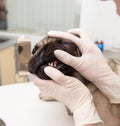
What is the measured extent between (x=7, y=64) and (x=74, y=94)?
1018 mm

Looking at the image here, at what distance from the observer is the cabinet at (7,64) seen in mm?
1585

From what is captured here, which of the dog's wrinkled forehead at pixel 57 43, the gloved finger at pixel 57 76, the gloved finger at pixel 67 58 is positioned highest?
the dog's wrinkled forehead at pixel 57 43

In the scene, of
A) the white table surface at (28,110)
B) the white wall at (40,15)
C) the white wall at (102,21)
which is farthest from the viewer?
the white wall at (40,15)

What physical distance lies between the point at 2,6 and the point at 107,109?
1564 mm

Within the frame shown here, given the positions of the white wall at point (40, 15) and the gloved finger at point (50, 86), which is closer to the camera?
the gloved finger at point (50, 86)

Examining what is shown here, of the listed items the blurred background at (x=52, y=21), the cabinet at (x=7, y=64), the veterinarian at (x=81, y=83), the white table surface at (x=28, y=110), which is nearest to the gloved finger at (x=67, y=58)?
the veterinarian at (x=81, y=83)

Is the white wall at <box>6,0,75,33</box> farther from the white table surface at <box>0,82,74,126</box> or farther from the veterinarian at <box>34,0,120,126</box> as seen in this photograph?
the veterinarian at <box>34,0,120,126</box>

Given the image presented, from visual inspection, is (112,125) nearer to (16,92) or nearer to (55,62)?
(55,62)

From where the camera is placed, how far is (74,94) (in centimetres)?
74

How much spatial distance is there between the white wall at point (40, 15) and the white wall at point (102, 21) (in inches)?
10.4

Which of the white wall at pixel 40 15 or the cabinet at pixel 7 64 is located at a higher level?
the white wall at pixel 40 15

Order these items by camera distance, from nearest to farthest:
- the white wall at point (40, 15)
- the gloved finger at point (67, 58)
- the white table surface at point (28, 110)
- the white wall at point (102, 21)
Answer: the gloved finger at point (67, 58) → the white table surface at point (28, 110) → the white wall at point (102, 21) → the white wall at point (40, 15)

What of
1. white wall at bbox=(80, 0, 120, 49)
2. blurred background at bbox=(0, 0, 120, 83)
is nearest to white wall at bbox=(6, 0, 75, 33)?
blurred background at bbox=(0, 0, 120, 83)

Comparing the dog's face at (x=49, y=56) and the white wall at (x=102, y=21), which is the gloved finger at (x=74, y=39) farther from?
the white wall at (x=102, y=21)
